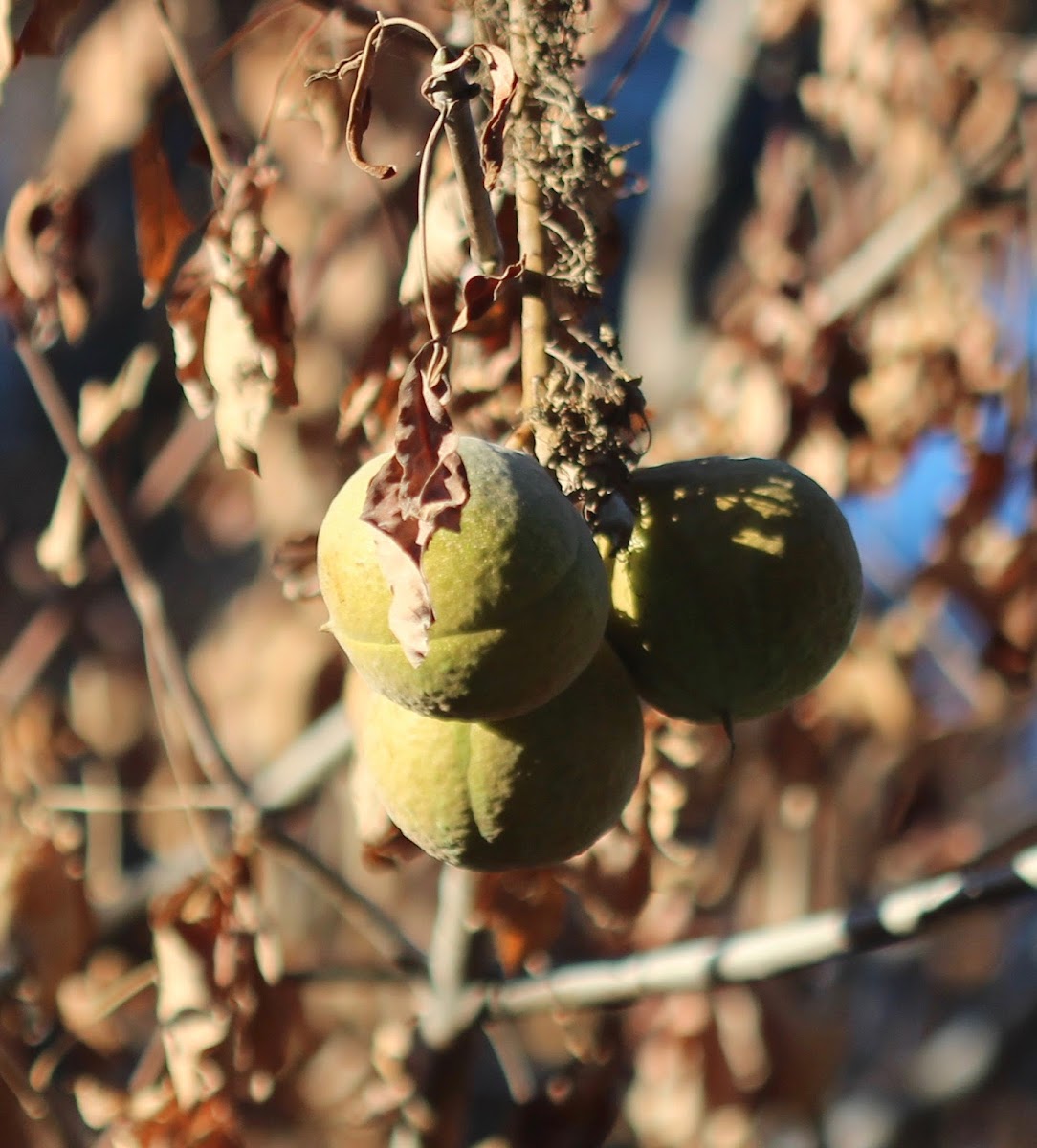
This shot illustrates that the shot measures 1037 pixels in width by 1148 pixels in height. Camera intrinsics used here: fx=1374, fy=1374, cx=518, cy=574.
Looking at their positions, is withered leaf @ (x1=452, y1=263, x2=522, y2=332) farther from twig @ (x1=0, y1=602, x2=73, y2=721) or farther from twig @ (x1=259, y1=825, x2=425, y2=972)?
twig @ (x1=0, y1=602, x2=73, y2=721)

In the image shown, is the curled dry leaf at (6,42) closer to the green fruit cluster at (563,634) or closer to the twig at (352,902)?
the green fruit cluster at (563,634)

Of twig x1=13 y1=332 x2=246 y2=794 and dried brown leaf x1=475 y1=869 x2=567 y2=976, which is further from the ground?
twig x1=13 y1=332 x2=246 y2=794

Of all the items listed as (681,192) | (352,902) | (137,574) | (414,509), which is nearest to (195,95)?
(137,574)

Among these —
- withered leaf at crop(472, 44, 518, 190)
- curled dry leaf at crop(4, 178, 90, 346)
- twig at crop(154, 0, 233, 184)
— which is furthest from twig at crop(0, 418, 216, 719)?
withered leaf at crop(472, 44, 518, 190)

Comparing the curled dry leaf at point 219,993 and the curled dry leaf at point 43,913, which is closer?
the curled dry leaf at point 219,993

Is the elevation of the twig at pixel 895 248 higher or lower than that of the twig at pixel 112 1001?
higher

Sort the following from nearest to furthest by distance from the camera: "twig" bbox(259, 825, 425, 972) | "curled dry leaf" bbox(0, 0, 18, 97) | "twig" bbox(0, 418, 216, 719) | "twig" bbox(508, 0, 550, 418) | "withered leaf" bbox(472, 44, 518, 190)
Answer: "withered leaf" bbox(472, 44, 518, 190) → "twig" bbox(508, 0, 550, 418) → "curled dry leaf" bbox(0, 0, 18, 97) → "twig" bbox(259, 825, 425, 972) → "twig" bbox(0, 418, 216, 719)

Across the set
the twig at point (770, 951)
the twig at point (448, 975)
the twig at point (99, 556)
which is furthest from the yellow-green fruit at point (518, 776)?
the twig at point (99, 556)
